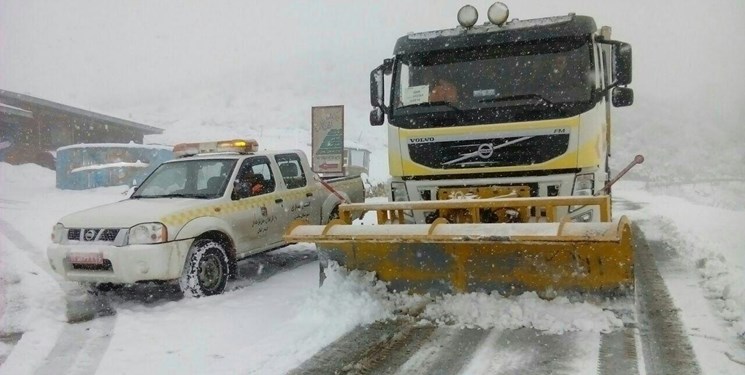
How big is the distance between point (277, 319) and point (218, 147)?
318 cm

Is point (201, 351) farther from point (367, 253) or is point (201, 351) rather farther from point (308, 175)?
point (308, 175)

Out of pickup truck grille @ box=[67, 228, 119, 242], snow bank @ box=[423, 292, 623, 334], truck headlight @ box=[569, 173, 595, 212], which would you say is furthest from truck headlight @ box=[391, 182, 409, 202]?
pickup truck grille @ box=[67, 228, 119, 242]

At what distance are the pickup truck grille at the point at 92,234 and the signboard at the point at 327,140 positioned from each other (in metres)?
6.21

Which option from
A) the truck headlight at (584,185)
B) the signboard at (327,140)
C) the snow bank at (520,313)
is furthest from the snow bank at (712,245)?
the signboard at (327,140)

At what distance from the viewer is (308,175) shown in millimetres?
8172

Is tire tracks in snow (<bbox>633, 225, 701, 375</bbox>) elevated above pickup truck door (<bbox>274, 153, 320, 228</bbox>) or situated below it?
below

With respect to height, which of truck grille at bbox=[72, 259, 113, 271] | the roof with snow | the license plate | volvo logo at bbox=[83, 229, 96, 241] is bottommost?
truck grille at bbox=[72, 259, 113, 271]

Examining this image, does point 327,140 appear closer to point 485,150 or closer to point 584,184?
point 485,150

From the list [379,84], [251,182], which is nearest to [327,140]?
[251,182]

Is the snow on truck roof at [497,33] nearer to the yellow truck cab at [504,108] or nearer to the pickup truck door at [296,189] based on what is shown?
the yellow truck cab at [504,108]

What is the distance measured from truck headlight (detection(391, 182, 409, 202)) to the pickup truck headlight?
2411 millimetres

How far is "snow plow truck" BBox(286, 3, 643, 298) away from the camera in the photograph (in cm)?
469

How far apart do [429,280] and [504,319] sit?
80 centimetres

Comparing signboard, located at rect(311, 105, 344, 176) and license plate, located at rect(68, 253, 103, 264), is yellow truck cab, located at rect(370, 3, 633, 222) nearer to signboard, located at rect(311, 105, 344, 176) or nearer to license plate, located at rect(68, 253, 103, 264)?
license plate, located at rect(68, 253, 103, 264)
